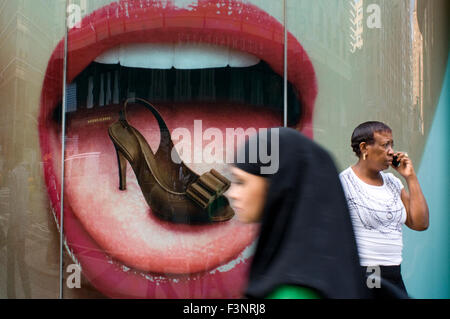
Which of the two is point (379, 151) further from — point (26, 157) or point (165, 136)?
point (26, 157)

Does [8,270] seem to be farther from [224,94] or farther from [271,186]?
[271,186]

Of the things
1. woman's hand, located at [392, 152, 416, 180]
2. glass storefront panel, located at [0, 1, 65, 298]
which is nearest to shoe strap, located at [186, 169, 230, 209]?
glass storefront panel, located at [0, 1, 65, 298]

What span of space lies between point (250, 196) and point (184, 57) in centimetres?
239

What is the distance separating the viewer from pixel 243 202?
1.13 m

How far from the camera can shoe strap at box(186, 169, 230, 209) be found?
10.7 ft

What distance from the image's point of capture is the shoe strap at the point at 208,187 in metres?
3.26

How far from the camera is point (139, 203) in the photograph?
330cm

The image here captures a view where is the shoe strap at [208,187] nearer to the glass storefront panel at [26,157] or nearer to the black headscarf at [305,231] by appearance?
the glass storefront panel at [26,157]

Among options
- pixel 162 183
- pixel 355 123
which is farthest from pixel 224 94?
pixel 355 123

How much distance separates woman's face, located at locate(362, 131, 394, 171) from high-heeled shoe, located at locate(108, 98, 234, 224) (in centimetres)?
128

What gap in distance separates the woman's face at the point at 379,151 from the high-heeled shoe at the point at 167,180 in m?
1.28

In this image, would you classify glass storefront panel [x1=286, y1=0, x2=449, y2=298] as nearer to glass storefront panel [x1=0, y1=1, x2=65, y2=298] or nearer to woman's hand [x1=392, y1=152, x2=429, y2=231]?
woman's hand [x1=392, y1=152, x2=429, y2=231]

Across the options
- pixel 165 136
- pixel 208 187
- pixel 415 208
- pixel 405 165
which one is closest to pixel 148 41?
pixel 165 136

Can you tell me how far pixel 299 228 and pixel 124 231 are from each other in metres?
2.59
